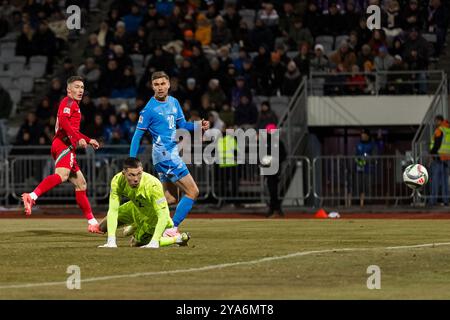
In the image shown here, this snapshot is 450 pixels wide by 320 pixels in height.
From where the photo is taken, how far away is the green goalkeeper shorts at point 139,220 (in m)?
15.9

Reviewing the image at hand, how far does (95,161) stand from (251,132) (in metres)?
4.12

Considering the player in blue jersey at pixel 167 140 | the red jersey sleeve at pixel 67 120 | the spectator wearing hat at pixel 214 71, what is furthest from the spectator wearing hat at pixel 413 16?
the player in blue jersey at pixel 167 140

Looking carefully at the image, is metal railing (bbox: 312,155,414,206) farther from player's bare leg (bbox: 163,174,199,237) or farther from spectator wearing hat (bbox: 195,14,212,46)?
player's bare leg (bbox: 163,174,199,237)

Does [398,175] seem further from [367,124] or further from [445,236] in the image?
[445,236]

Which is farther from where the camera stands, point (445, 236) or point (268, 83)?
point (268, 83)

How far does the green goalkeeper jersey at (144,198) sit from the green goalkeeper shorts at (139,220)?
191 millimetres

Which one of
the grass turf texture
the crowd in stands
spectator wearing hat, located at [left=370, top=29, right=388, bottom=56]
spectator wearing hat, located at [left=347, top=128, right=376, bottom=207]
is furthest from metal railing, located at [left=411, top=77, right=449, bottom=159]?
the grass turf texture

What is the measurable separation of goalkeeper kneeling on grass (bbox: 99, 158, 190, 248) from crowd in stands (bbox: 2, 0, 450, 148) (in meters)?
14.1

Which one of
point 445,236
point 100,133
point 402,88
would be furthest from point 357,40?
point 445,236

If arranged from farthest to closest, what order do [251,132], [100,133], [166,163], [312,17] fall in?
[312,17] < [100,133] < [251,132] < [166,163]

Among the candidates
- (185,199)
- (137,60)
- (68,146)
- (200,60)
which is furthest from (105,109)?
(185,199)

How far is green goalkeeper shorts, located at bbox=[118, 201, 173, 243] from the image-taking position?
15.9m

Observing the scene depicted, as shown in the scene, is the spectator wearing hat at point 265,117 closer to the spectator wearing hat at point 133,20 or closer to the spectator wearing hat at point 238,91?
the spectator wearing hat at point 238,91

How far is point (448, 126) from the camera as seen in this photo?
29.4m
